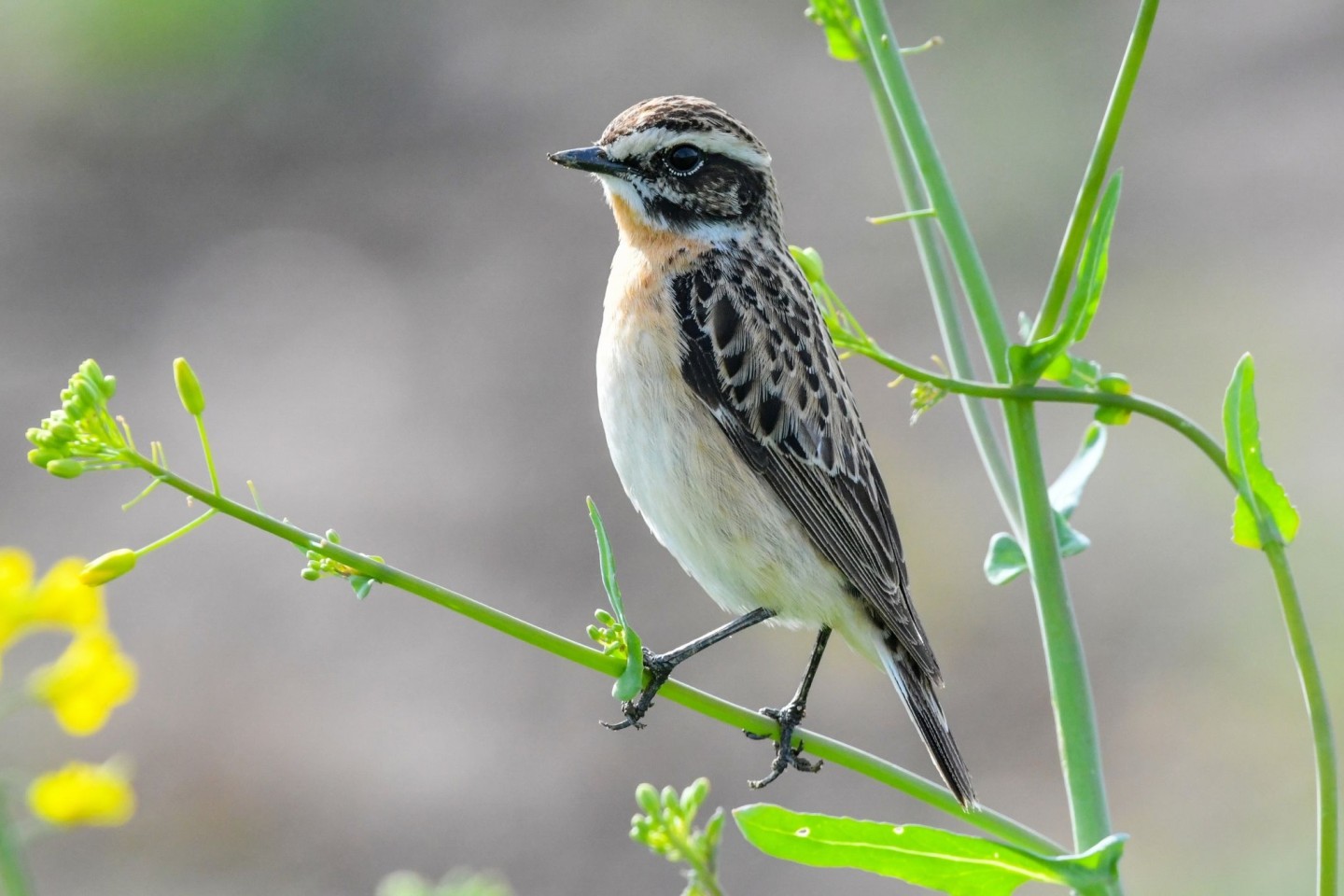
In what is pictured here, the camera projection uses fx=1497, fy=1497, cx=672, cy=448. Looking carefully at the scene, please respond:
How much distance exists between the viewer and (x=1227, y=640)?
943 centimetres

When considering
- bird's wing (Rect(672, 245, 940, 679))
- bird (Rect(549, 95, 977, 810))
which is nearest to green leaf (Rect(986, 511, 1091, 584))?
bird (Rect(549, 95, 977, 810))

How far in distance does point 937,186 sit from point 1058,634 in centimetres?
85

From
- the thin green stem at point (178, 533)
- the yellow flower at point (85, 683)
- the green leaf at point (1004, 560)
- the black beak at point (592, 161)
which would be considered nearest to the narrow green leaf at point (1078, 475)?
the green leaf at point (1004, 560)

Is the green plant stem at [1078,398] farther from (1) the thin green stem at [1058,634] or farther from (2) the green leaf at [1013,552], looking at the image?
(2) the green leaf at [1013,552]

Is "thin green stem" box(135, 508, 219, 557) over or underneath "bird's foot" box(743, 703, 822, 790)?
underneath

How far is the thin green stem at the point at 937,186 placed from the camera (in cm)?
272

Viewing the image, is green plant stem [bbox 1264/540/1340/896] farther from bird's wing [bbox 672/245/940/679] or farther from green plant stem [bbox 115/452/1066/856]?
bird's wing [bbox 672/245/940/679]

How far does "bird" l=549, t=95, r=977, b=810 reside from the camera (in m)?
4.41

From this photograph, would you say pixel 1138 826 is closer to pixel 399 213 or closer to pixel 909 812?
pixel 909 812

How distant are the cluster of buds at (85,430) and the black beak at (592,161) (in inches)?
95.8

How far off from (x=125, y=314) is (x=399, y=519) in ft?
11.5

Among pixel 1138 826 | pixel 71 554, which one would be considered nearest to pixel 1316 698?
pixel 1138 826

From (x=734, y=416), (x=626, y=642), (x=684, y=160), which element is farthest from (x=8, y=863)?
(x=684, y=160)

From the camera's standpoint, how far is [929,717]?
14.0 ft
